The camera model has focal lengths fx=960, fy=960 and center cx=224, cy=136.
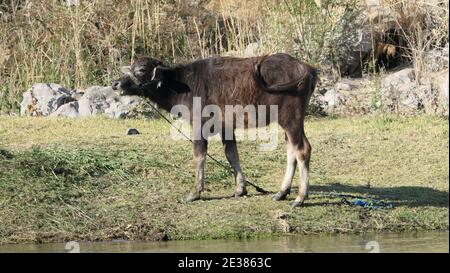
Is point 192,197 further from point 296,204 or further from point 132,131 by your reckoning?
point 132,131

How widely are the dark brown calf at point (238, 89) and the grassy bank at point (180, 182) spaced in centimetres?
43

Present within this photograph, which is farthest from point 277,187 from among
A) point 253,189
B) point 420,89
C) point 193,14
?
point 193,14

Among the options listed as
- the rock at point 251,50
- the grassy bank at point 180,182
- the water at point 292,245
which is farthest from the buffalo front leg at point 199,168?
the rock at point 251,50

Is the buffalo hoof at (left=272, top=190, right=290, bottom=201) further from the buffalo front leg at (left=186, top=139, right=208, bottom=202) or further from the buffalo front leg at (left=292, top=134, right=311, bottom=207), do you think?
the buffalo front leg at (left=186, top=139, right=208, bottom=202)

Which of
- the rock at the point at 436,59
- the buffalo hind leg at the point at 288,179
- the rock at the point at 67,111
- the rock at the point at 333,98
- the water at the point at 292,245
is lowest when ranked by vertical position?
the water at the point at 292,245

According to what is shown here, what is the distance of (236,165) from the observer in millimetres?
10953

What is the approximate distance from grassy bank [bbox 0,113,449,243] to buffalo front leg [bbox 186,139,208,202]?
Result: 14 centimetres

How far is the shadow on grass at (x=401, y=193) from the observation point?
1077cm

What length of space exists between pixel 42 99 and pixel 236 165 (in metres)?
5.60

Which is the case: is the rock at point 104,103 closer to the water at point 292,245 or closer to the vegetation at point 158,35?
the vegetation at point 158,35

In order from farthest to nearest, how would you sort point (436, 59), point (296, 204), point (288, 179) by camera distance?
point (436, 59), point (288, 179), point (296, 204)

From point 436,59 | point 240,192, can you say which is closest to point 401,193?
point 240,192

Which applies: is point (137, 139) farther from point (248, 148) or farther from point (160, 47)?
point (160, 47)
